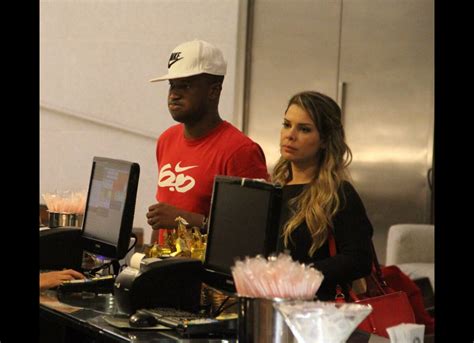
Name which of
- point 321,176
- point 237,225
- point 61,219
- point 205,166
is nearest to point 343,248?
point 321,176

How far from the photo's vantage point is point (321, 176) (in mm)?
3312

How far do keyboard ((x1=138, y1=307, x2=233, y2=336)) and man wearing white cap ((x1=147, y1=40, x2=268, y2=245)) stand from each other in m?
0.86

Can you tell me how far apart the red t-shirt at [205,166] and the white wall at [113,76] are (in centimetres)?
302

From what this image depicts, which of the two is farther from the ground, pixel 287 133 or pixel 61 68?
pixel 61 68

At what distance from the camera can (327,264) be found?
3.00m

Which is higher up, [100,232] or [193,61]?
[193,61]

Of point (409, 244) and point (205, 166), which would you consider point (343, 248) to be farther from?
point (409, 244)

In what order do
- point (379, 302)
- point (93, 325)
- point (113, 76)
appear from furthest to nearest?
1. point (113, 76)
2. point (379, 302)
3. point (93, 325)

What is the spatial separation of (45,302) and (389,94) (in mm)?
3829

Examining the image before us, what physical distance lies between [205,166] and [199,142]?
0.14 m

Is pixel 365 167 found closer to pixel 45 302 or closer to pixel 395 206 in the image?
pixel 395 206

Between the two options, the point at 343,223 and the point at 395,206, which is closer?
the point at 343,223

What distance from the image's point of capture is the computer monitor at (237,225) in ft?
8.75
